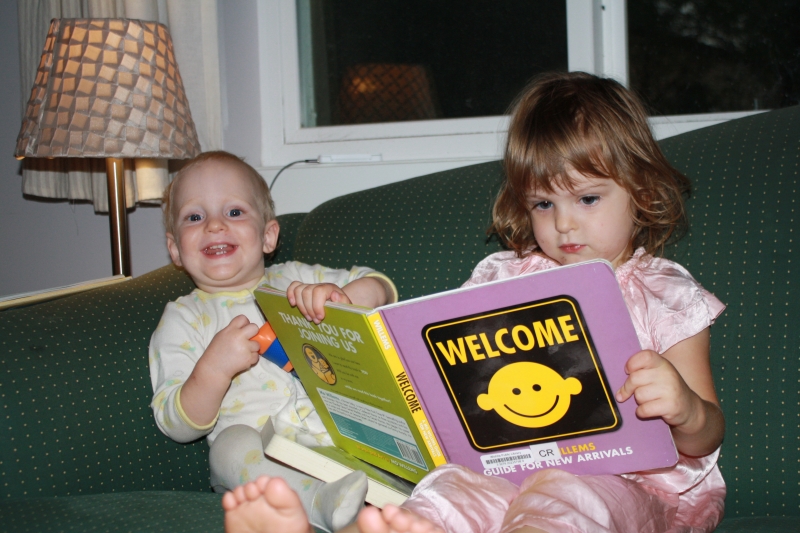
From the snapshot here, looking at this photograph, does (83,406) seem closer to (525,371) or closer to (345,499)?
(345,499)

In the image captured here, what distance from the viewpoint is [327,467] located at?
870 millimetres

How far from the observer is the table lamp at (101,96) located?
4.43ft

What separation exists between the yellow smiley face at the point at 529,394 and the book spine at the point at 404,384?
0.27 ft

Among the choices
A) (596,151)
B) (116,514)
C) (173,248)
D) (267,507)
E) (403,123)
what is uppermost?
(403,123)

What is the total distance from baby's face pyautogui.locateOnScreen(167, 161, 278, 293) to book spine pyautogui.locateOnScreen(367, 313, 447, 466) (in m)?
0.49

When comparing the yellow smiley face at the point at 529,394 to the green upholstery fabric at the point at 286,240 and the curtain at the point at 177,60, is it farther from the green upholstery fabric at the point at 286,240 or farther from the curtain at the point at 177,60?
the curtain at the point at 177,60

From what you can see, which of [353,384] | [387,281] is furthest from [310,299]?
[387,281]

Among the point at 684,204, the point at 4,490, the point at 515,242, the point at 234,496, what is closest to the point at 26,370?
the point at 4,490

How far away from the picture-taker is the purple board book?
0.70 meters

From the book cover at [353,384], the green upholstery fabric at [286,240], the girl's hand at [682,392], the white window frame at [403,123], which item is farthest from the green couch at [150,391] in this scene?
the white window frame at [403,123]

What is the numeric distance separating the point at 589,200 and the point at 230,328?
0.56m

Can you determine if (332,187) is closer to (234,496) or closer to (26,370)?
(26,370)

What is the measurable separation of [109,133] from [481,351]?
975mm

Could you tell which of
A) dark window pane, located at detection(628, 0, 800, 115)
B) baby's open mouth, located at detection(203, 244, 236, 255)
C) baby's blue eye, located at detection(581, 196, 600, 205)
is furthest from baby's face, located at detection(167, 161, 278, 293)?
dark window pane, located at detection(628, 0, 800, 115)
